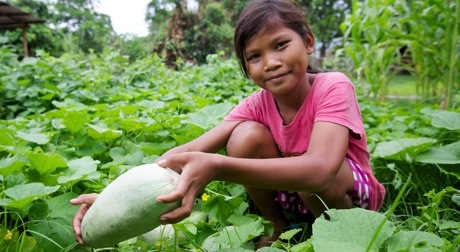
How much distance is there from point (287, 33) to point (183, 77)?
3349 mm

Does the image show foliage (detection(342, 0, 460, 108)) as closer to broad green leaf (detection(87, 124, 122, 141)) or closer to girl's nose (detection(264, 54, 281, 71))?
girl's nose (detection(264, 54, 281, 71))

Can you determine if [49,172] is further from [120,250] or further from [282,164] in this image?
[282,164]

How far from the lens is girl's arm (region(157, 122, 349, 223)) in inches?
41.3

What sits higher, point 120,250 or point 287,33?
point 287,33

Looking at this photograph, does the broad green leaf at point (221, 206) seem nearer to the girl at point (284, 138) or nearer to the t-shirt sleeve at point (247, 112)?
the girl at point (284, 138)

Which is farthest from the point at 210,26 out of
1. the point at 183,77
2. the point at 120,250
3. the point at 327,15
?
the point at 120,250

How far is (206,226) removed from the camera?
142 cm

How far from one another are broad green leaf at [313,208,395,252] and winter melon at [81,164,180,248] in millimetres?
370

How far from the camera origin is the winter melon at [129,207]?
1062mm

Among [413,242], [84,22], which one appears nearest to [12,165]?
[413,242]

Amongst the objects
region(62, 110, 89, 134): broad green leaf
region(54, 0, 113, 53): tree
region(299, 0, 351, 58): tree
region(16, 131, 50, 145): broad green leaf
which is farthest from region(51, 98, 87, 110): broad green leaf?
region(299, 0, 351, 58): tree

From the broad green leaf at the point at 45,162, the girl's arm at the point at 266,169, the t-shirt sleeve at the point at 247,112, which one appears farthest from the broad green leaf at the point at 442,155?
the broad green leaf at the point at 45,162

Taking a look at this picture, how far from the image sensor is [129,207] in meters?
1.06

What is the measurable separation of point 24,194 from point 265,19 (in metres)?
0.91
